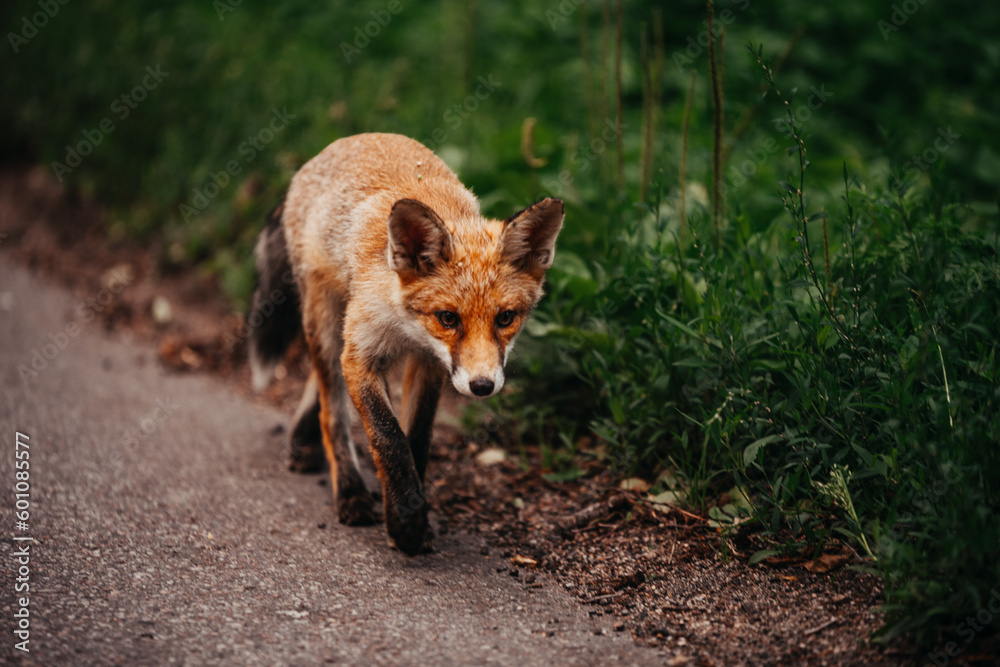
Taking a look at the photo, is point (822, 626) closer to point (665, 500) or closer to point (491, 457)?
point (665, 500)

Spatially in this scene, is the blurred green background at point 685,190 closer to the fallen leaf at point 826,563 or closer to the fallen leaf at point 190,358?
the fallen leaf at point 826,563

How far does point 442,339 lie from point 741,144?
5044 mm

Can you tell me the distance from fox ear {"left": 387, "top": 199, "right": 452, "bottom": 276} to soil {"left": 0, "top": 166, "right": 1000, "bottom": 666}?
50.9 inches

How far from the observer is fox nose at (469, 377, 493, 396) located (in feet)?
9.34

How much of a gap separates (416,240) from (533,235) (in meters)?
0.51

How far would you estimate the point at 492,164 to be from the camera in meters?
5.82

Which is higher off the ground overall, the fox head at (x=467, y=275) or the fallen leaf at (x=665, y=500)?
the fox head at (x=467, y=275)

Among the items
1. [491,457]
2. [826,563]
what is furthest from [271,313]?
[826,563]

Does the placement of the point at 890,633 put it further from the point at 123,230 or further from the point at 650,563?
the point at 123,230

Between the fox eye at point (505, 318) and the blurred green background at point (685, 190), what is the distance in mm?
762

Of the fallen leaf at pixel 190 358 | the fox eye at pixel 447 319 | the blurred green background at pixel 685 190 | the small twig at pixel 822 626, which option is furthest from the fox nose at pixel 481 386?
the fallen leaf at pixel 190 358

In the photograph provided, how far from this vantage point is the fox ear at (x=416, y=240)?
3.08 m

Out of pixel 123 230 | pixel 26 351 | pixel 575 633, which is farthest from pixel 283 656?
pixel 123 230

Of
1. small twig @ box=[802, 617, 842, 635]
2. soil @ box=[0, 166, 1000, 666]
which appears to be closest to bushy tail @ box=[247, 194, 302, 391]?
soil @ box=[0, 166, 1000, 666]
